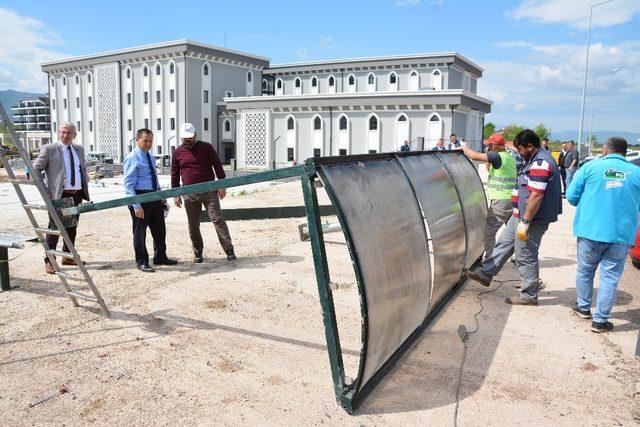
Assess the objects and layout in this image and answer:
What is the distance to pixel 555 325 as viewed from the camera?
4961 mm

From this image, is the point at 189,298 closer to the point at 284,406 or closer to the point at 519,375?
the point at 284,406

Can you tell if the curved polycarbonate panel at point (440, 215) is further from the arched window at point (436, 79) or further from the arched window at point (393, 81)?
the arched window at point (393, 81)

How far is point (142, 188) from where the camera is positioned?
268 inches

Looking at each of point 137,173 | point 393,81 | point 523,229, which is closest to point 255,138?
point 393,81

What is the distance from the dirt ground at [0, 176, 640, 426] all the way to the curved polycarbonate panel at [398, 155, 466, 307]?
1.59 feet

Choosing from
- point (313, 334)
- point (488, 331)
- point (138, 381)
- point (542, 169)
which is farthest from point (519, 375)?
point (138, 381)

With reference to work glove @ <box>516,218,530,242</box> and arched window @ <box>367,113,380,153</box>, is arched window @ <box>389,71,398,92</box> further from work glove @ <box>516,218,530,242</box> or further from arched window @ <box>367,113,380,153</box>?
work glove @ <box>516,218,530,242</box>

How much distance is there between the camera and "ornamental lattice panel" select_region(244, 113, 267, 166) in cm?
4334

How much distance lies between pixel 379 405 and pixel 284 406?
0.67m

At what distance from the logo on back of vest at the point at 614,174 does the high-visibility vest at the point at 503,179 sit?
5.89 feet

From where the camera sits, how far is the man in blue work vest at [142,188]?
6.66 meters

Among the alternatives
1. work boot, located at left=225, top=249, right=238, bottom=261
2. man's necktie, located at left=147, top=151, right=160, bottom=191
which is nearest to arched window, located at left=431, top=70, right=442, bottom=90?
work boot, located at left=225, top=249, right=238, bottom=261

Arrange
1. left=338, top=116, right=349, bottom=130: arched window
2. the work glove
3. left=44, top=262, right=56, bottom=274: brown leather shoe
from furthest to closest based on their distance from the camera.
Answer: left=338, top=116, right=349, bottom=130: arched window
left=44, top=262, right=56, bottom=274: brown leather shoe
the work glove

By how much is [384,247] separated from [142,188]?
14.7 ft
